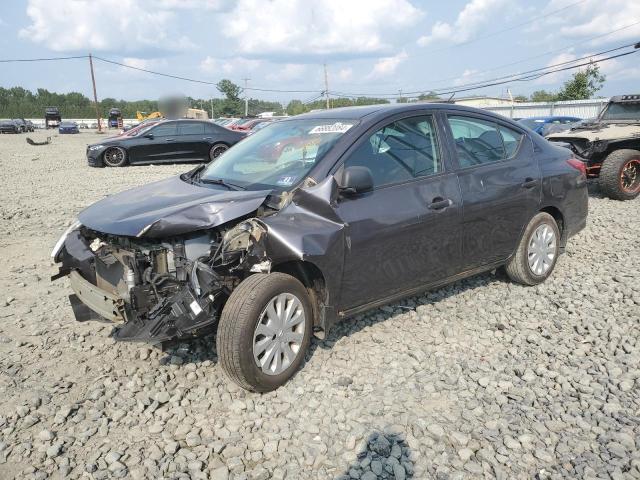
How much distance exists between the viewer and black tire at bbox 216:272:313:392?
3168 mm

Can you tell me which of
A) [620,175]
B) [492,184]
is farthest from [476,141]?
[620,175]

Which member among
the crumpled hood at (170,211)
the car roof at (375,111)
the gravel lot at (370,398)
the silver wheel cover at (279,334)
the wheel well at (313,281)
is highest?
the car roof at (375,111)

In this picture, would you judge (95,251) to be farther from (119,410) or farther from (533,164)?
(533,164)

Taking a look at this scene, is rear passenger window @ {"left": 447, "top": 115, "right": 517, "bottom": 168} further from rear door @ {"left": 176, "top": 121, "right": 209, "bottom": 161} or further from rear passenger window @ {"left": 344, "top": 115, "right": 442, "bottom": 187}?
rear door @ {"left": 176, "top": 121, "right": 209, "bottom": 161}

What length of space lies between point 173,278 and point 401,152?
1.91 m

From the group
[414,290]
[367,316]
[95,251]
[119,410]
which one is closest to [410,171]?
[414,290]

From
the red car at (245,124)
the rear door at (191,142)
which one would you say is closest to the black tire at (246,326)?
the rear door at (191,142)

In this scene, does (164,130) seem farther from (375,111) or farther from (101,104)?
(101,104)

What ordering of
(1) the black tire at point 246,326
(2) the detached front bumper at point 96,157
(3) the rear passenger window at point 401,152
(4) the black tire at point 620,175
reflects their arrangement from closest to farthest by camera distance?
(1) the black tire at point 246,326
(3) the rear passenger window at point 401,152
(4) the black tire at point 620,175
(2) the detached front bumper at point 96,157

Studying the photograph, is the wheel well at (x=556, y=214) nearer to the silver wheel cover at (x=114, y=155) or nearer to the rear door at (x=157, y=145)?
the rear door at (x=157, y=145)

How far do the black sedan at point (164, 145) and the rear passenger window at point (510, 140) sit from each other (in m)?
12.1

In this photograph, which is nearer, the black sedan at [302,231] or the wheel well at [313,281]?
the black sedan at [302,231]

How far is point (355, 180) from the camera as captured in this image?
11.5 ft

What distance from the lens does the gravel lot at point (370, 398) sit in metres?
2.81
